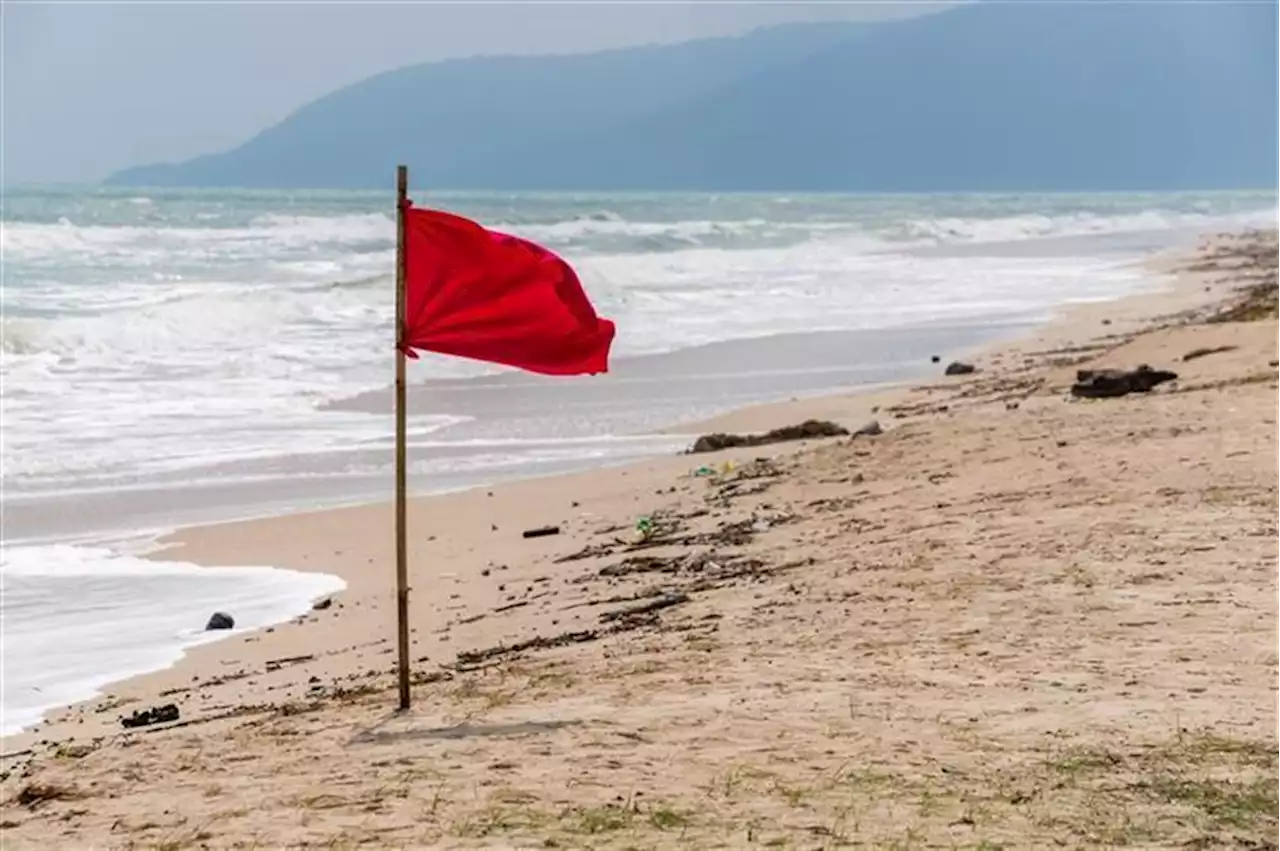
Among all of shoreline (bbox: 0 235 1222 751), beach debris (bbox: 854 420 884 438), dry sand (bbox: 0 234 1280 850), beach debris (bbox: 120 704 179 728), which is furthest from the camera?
beach debris (bbox: 854 420 884 438)

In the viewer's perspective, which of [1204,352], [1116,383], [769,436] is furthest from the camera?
[1204,352]

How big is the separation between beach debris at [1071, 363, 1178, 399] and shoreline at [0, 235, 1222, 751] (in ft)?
7.50

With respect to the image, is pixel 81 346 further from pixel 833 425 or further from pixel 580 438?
pixel 833 425

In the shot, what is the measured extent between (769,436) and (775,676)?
8095 millimetres

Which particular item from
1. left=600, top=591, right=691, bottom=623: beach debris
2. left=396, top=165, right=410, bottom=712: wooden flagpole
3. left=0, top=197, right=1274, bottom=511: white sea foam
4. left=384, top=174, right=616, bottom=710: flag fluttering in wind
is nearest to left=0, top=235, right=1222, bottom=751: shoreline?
left=396, top=165, right=410, bottom=712: wooden flagpole

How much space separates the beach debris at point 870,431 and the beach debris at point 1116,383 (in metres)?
1.62

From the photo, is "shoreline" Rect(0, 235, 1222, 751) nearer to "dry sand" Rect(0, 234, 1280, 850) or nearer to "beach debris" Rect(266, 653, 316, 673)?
"dry sand" Rect(0, 234, 1280, 850)

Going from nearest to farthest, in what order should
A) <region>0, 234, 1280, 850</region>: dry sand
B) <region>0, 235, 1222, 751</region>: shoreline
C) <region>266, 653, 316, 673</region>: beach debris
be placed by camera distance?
<region>0, 234, 1280, 850</region>: dry sand → <region>266, 653, 316, 673</region>: beach debris → <region>0, 235, 1222, 751</region>: shoreline

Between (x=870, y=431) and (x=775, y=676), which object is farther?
(x=870, y=431)

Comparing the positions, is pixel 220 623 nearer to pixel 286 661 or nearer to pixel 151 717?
pixel 286 661

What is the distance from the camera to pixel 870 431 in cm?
1334

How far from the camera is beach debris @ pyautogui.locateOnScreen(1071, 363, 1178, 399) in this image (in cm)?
1302

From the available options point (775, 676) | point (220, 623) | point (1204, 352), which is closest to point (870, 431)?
point (1204, 352)

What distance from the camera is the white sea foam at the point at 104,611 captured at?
A: 25.5 ft
